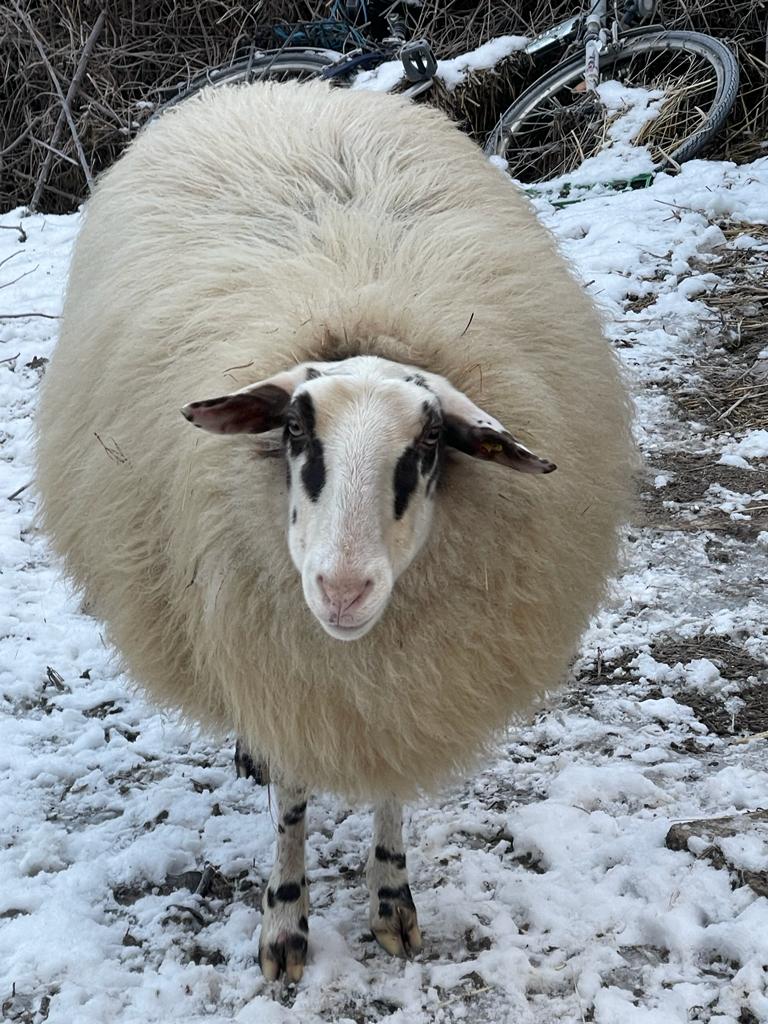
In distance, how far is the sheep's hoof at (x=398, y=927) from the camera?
258 centimetres

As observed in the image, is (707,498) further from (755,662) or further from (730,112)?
(730,112)

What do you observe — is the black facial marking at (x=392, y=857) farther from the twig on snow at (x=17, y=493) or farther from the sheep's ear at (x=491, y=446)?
the twig on snow at (x=17, y=493)

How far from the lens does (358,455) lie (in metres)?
1.93

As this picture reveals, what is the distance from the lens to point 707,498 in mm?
4137

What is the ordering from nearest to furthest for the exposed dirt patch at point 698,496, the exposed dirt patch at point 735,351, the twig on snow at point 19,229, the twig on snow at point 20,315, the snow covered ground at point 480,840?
the snow covered ground at point 480,840 → the exposed dirt patch at point 698,496 → the exposed dirt patch at point 735,351 → the twig on snow at point 20,315 → the twig on snow at point 19,229

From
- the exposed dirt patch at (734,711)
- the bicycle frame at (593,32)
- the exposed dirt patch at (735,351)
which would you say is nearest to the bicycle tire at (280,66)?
the bicycle frame at (593,32)

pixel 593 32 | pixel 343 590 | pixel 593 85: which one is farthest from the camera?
pixel 593 85

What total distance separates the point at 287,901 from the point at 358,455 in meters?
1.23

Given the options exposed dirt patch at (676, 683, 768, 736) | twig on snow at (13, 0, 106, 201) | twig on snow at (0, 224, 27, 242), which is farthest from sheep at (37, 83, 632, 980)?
twig on snow at (13, 0, 106, 201)

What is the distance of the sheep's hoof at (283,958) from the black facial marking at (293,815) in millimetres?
249

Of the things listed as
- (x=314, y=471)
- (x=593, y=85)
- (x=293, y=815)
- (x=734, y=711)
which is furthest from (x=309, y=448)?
(x=593, y=85)

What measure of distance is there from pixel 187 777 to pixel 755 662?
1758mm

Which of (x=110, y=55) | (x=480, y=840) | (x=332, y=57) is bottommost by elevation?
(x=480, y=840)

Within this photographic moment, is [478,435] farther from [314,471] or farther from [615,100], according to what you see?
[615,100]
